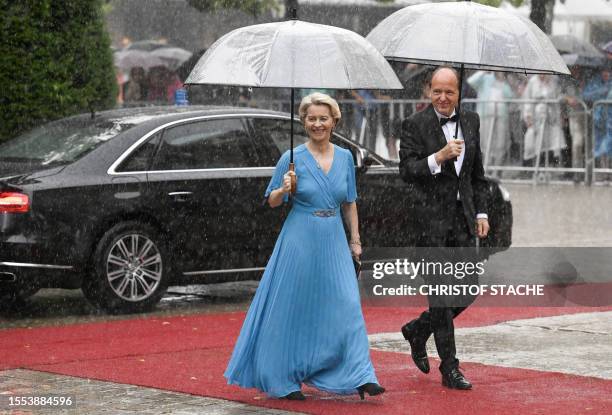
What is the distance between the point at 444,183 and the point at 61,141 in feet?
14.9

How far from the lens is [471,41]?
8.26 metres

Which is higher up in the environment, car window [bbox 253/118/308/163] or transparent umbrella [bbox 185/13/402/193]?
transparent umbrella [bbox 185/13/402/193]

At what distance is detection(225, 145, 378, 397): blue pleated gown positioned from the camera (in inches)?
307

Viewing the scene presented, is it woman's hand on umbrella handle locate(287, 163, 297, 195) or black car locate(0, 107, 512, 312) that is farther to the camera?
black car locate(0, 107, 512, 312)

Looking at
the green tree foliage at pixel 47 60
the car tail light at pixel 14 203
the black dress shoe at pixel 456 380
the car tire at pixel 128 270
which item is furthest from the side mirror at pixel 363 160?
the black dress shoe at pixel 456 380

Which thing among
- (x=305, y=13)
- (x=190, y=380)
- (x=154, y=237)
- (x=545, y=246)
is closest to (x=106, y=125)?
(x=154, y=237)

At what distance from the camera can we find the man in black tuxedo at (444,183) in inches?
327

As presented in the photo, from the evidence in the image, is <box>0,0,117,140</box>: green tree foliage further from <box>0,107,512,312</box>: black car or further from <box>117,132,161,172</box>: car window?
<box>117,132,161,172</box>: car window

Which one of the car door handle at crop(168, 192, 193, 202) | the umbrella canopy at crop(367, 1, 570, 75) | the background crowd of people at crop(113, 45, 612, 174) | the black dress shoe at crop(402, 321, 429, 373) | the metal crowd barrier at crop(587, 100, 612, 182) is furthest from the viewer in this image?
the background crowd of people at crop(113, 45, 612, 174)

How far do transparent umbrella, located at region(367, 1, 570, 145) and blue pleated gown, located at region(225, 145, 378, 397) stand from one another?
77cm

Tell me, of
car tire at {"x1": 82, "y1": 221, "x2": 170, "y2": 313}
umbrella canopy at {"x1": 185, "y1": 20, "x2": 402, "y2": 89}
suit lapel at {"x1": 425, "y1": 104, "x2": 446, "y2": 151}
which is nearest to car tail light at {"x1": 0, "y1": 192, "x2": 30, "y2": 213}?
car tire at {"x1": 82, "y1": 221, "x2": 170, "y2": 313}

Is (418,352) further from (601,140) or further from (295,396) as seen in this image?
(601,140)

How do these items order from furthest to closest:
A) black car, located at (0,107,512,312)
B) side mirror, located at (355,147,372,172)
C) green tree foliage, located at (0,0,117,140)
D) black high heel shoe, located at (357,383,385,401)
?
green tree foliage, located at (0,0,117,140), side mirror, located at (355,147,372,172), black car, located at (0,107,512,312), black high heel shoe, located at (357,383,385,401)

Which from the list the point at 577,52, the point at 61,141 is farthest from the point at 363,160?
the point at 577,52
